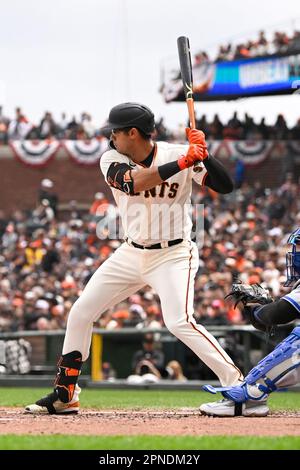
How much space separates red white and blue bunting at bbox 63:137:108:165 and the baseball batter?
22.7m

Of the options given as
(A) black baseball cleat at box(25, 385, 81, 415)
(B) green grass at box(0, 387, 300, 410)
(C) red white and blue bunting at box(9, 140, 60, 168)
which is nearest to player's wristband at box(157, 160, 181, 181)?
(A) black baseball cleat at box(25, 385, 81, 415)

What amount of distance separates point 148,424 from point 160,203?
4.87ft

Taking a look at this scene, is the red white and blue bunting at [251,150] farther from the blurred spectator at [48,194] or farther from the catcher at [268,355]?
the catcher at [268,355]

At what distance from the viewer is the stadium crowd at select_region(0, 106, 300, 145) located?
28.8 meters

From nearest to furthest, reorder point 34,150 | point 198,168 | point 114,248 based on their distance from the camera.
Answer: point 198,168 < point 114,248 < point 34,150

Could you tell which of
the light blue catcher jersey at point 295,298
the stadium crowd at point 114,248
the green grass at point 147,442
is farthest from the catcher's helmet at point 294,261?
the stadium crowd at point 114,248

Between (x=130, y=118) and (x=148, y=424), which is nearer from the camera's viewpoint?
(x=148, y=424)

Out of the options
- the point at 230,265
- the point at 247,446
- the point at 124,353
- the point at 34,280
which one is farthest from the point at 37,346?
the point at 247,446

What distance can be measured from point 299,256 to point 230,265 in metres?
11.0

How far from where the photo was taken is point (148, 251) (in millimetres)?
7246

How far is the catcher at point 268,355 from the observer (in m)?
Answer: 6.63

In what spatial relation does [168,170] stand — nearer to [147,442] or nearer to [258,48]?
[147,442]

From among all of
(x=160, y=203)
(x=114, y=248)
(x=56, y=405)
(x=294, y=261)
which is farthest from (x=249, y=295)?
(x=114, y=248)

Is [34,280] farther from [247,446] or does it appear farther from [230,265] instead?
[247,446]
